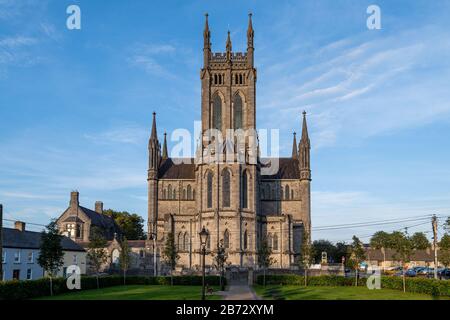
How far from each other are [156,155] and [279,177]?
2181cm

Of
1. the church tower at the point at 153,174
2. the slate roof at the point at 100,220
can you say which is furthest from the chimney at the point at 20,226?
the church tower at the point at 153,174

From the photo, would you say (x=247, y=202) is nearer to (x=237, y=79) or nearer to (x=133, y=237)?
(x=237, y=79)

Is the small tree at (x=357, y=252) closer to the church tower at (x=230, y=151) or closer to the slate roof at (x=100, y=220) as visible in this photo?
the church tower at (x=230, y=151)

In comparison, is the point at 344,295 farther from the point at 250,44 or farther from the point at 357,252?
the point at 250,44

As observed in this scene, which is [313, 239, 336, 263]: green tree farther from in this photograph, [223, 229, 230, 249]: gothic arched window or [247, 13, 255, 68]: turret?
[247, 13, 255, 68]: turret

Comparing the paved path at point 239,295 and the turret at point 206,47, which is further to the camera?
the turret at point 206,47

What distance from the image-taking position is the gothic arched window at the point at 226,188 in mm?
82438

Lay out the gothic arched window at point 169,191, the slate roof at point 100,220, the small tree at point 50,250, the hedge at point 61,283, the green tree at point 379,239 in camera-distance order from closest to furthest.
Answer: the hedge at point 61,283 < the small tree at point 50,250 < the gothic arched window at point 169,191 < the slate roof at point 100,220 < the green tree at point 379,239

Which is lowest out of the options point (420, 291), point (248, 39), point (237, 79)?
point (420, 291)

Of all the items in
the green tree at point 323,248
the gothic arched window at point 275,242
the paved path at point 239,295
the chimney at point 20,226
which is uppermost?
the chimney at point 20,226

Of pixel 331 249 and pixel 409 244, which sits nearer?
pixel 409 244

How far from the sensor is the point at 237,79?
91625 millimetres

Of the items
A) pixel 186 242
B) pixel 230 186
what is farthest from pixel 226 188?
pixel 186 242

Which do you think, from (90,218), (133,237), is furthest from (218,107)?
(133,237)
